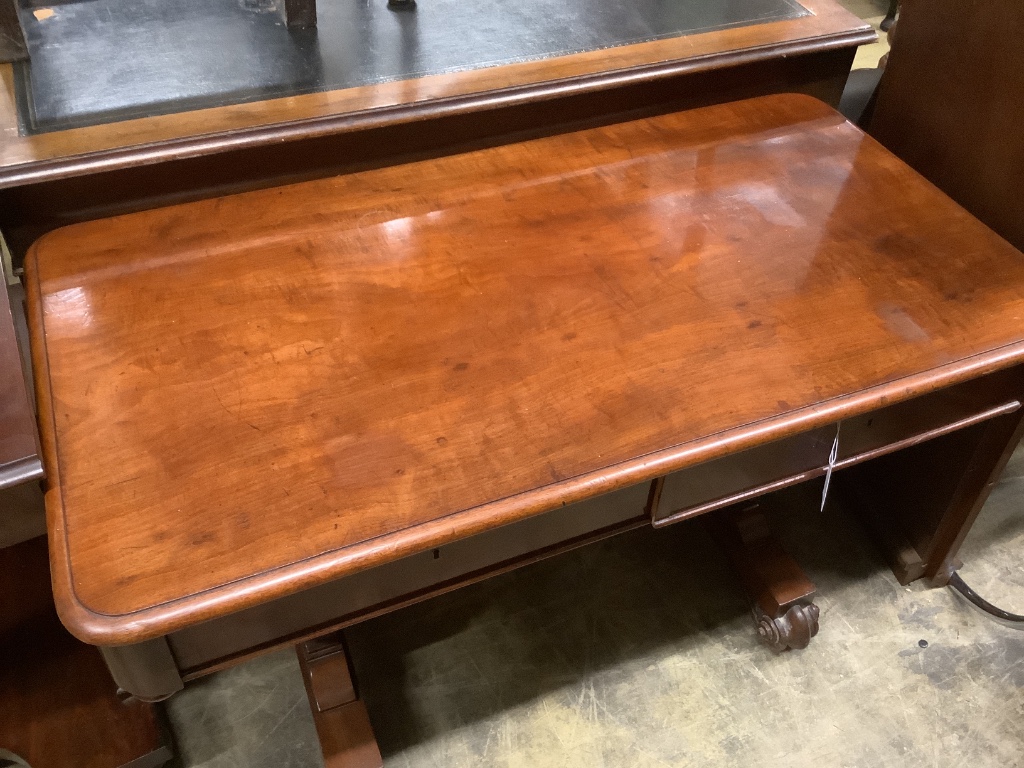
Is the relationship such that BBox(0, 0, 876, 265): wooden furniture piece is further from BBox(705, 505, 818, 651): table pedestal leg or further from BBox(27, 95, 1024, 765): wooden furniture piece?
BBox(705, 505, 818, 651): table pedestal leg

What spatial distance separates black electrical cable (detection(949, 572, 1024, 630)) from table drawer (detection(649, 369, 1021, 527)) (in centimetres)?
45

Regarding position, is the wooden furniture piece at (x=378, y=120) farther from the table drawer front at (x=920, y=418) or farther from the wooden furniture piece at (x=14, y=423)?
the table drawer front at (x=920, y=418)

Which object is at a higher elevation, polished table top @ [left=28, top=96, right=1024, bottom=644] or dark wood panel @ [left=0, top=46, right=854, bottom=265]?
dark wood panel @ [left=0, top=46, right=854, bottom=265]

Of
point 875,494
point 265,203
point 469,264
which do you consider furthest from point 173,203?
point 875,494

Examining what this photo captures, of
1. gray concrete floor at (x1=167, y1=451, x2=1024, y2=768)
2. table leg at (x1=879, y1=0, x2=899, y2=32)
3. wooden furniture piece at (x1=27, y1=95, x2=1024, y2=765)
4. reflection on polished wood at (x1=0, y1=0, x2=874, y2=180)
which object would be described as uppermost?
reflection on polished wood at (x1=0, y1=0, x2=874, y2=180)

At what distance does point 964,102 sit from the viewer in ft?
3.30

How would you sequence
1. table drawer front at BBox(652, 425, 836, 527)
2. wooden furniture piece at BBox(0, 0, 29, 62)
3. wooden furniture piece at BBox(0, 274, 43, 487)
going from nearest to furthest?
wooden furniture piece at BBox(0, 274, 43, 487)
table drawer front at BBox(652, 425, 836, 527)
wooden furniture piece at BBox(0, 0, 29, 62)

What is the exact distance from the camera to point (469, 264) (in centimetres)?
84

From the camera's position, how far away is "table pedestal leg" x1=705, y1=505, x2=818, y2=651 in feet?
3.81

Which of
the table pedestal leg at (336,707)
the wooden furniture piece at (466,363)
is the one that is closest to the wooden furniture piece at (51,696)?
the table pedestal leg at (336,707)

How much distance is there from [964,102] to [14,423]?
1.04 metres

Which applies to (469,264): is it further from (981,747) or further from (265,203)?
(981,747)

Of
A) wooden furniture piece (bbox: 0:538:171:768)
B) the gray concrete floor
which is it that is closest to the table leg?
the gray concrete floor

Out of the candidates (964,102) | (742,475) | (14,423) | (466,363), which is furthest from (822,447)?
(14,423)
